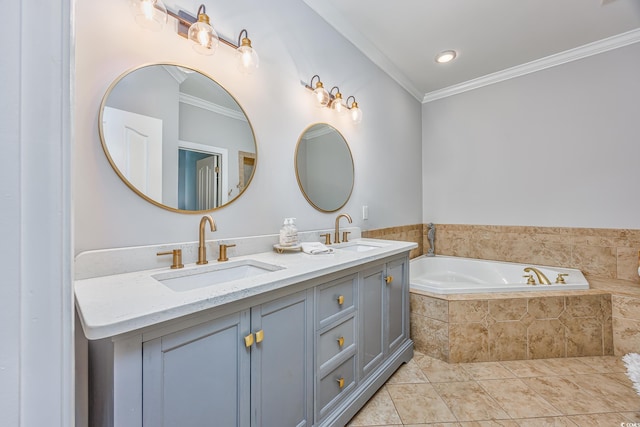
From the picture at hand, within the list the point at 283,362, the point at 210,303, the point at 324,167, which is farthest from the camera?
the point at 324,167

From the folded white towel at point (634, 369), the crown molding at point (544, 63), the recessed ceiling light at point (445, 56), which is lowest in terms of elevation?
the folded white towel at point (634, 369)

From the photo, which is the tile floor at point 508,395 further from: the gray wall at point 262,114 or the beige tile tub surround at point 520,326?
the gray wall at point 262,114

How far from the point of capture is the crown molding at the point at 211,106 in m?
1.30

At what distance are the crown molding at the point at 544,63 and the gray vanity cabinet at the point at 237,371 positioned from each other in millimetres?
3197

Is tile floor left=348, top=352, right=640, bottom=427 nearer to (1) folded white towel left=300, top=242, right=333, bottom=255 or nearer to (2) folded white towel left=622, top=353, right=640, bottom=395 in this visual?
(2) folded white towel left=622, top=353, right=640, bottom=395

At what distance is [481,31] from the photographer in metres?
2.27

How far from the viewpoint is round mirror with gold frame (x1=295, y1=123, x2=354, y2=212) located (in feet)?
6.15

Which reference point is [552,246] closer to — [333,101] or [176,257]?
[333,101]

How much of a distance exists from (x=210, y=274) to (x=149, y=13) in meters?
1.12

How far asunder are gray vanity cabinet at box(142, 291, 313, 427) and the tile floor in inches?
25.3

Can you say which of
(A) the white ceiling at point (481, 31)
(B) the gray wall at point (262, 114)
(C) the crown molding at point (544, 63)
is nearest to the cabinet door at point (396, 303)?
(B) the gray wall at point (262, 114)

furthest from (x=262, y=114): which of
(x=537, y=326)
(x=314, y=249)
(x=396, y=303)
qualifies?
(x=537, y=326)

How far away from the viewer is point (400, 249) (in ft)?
5.80

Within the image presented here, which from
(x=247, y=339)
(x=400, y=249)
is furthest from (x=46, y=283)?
(x=400, y=249)
